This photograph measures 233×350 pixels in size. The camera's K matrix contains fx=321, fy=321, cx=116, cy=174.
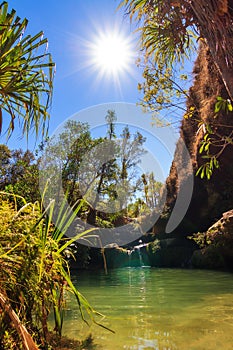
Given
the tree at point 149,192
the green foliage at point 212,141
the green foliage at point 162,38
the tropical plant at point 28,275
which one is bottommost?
the tropical plant at point 28,275

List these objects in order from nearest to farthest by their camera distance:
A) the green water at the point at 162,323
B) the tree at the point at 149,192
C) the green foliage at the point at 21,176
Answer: the green water at the point at 162,323 → the green foliage at the point at 21,176 → the tree at the point at 149,192

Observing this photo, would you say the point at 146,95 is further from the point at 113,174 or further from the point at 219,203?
the point at 113,174

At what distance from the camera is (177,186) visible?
60.1ft

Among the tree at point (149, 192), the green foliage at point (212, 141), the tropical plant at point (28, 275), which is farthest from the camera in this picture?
the tree at point (149, 192)

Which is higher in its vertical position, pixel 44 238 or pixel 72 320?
pixel 44 238

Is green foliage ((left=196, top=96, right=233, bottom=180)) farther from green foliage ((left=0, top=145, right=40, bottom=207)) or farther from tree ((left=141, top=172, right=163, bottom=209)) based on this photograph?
tree ((left=141, top=172, right=163, bottom=209))

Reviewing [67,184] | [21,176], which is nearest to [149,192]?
[21,176]

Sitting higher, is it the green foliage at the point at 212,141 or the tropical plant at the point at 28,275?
the green foliage at the point at 212,141

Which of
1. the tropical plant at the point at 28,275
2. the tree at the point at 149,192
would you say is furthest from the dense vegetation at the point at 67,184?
the tree at the point at 149,192

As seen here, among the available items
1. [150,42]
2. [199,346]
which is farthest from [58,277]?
[150,42]

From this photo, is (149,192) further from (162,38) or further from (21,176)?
(162,38)

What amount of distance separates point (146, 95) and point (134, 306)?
17.4 feet

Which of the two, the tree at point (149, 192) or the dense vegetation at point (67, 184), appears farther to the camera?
the tree at point (149, 192)

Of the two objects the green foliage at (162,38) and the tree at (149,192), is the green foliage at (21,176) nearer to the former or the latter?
the green foliage at (162,38)
